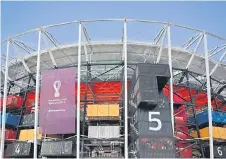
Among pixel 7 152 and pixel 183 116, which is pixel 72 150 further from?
pixel 183 116

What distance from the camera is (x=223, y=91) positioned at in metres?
55.8

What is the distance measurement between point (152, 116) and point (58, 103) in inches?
486

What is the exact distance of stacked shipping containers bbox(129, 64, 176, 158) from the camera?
31422 millimetres

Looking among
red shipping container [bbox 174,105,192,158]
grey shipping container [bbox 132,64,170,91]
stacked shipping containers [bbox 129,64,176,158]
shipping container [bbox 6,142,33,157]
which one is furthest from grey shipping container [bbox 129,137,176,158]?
shipping container [bbox 6,142,33,157]

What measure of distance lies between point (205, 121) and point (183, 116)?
336 centimetres

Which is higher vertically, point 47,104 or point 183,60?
point 183,60

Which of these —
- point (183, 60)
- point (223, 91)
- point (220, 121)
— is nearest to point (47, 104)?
point (183, 60)

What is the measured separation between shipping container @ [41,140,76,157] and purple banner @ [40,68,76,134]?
1.77m

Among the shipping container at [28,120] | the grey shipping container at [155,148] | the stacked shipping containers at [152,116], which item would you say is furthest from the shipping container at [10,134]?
the grey shipping container at [155,148]

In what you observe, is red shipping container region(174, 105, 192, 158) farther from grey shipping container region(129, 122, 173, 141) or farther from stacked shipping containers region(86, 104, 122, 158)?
grey shipping container region(129, 122, 173, 141)

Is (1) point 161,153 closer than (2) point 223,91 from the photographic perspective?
Yes

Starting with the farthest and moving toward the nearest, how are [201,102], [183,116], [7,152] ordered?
[201,102] < [183,116] < [7,152]

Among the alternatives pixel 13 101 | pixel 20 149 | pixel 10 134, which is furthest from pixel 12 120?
pixel 20 149

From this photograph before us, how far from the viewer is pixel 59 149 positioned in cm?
3734
